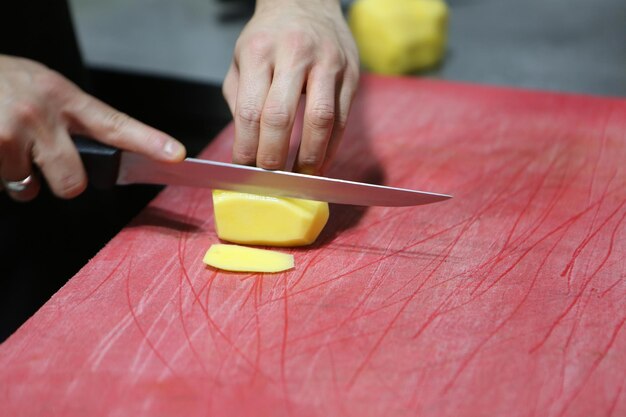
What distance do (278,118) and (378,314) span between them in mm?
375

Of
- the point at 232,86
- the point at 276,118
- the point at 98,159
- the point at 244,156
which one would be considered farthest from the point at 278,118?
the point at 98,159

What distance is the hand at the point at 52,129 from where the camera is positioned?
106 cm

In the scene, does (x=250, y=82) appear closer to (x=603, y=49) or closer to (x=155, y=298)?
(x=155, y=298)

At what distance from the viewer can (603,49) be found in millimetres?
2156

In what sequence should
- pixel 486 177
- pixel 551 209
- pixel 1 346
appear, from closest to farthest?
pixel 1 346, pixel 551 209, pixel 486 177

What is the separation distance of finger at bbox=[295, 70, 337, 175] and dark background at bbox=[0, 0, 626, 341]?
787 millimetres

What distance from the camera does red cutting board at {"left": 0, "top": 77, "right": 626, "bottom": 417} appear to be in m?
0.90

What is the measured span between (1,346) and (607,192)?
118cm

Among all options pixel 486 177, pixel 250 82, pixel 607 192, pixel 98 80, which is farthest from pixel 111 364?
pixel 98 80

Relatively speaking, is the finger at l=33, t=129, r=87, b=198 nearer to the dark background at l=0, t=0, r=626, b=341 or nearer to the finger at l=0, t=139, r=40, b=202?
the finger at l=0, t=139, r=40, b=202

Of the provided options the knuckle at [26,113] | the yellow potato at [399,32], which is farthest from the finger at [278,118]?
the yellow potato at [399,32]

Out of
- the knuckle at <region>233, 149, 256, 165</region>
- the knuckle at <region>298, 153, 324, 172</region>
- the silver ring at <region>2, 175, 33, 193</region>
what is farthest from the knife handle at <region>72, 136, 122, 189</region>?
the knuckle at <region>298, 153, 324, 172</region>

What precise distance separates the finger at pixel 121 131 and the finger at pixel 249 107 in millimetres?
112

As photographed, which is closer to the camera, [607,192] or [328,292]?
[328,292]
